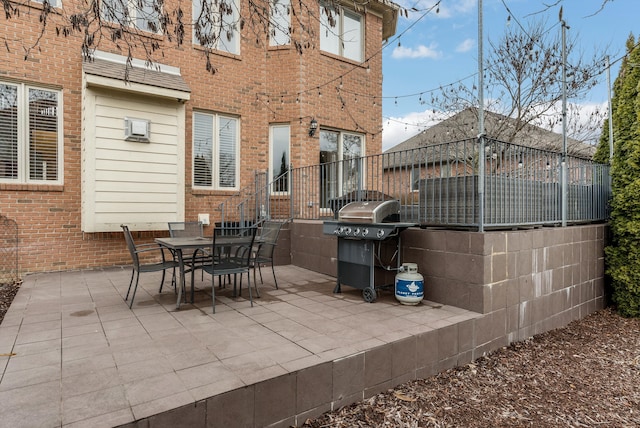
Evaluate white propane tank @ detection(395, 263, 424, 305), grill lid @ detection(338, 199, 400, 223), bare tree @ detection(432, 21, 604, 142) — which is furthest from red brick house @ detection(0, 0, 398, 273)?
bare tree @ detection(432, 21, 604, 142)

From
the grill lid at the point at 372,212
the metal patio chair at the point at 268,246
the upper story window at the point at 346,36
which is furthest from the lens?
the upper story window at the point at 346,36

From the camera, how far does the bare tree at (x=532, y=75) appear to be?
8695mm

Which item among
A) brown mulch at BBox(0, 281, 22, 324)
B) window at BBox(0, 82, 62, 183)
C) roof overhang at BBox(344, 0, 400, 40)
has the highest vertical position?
roof overhang at BBox(344, 0, 400, 40)

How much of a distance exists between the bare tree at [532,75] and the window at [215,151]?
6782 millimetres

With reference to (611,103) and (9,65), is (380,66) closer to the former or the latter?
A: (611,103)

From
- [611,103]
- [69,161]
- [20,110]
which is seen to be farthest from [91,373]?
[611,103]

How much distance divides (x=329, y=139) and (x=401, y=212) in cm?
459

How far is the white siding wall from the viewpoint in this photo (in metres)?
6.08

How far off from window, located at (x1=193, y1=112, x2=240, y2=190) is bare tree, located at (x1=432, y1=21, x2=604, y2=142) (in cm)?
678

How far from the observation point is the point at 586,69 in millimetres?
8594

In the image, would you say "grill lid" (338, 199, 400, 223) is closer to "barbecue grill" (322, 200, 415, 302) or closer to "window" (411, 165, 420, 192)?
"barbecue grill" (322, 200, 415, 302)

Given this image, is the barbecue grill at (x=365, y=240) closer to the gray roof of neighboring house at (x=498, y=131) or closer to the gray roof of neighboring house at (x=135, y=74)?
the gray roof of neighboring house at (x=135, y=74)

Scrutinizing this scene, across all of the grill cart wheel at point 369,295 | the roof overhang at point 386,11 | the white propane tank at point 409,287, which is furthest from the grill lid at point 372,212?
the roof overhang at point 386,11

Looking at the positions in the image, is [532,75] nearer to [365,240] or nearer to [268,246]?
[365,240]
